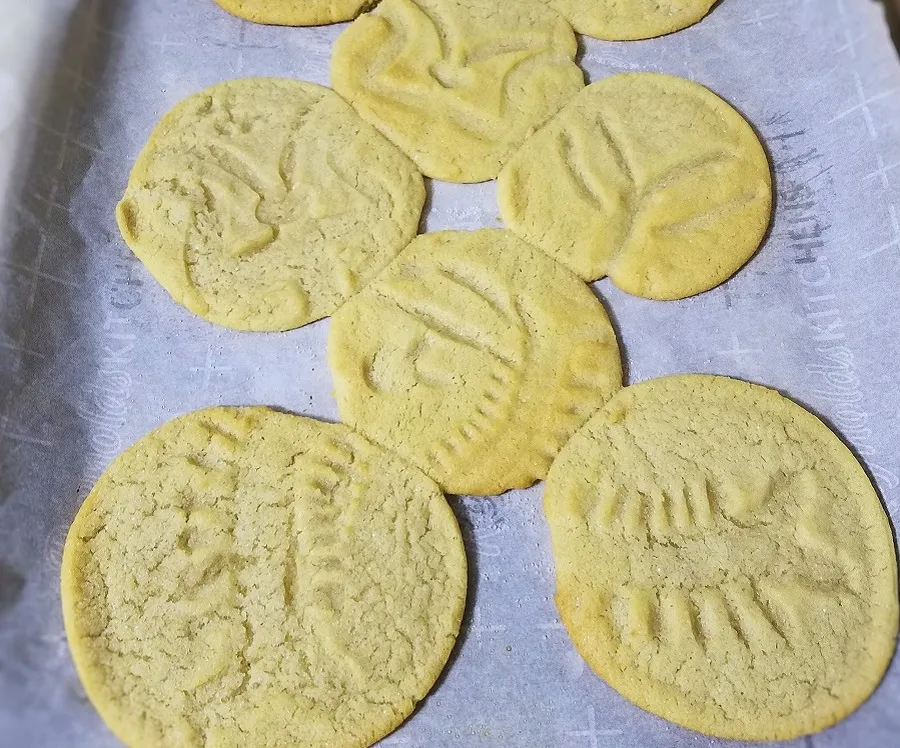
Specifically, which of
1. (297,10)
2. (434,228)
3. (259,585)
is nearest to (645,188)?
(434,228)

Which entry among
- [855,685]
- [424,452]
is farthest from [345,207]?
[855,685]

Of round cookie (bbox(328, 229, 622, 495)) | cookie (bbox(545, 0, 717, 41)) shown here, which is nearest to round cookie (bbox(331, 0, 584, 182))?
cookie (bbox(545, 0, 717, 41))

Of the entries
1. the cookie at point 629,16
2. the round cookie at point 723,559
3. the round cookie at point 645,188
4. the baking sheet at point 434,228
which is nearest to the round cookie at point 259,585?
the baking sheet at point 434,228

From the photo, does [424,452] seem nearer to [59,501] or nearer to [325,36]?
[59,501]

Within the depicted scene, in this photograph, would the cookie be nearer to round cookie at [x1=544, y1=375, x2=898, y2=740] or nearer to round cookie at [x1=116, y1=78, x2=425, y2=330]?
round cookie at [x1=116, y1=78, x2=425, y2=330]

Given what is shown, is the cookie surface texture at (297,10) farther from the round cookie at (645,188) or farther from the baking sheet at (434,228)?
the round cookie at (645,188)
